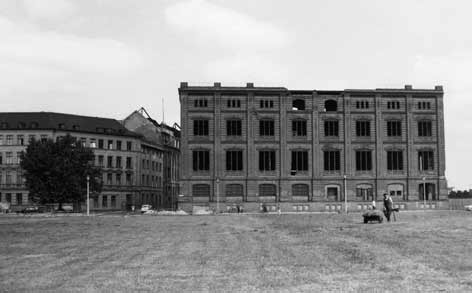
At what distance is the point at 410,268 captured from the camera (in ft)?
58.5

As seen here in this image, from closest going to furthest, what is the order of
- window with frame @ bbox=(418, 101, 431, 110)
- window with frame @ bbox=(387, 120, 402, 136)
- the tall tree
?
1. the tall tree
2. window with frame @ bbox=(387, 120, 402, 136)
3. window with frame @ bbox=(418, 101, 431, 110)

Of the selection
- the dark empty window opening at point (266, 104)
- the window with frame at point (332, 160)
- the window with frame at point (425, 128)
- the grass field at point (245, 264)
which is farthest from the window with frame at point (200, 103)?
the grass field at point (245, 264)

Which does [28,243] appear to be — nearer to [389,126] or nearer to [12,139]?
[389,126]

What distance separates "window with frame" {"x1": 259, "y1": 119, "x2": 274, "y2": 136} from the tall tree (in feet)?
89.1

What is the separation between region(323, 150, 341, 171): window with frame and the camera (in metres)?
95.8

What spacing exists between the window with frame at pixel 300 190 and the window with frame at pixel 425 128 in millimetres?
19812

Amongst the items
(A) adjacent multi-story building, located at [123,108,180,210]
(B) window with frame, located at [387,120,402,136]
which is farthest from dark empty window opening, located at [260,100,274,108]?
(A) adjacent multi-story building, located at [123,108,180,210]

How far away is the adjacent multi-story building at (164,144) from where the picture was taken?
141137 millimetres

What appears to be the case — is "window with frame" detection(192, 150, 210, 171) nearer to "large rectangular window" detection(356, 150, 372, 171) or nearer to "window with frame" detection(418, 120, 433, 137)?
"large rectangular window" detection(356, 150, 372, 171)

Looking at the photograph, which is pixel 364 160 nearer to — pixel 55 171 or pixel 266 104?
pixel 266 104

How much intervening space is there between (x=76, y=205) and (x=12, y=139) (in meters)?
20.6

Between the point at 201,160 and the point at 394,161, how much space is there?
29.8 meters

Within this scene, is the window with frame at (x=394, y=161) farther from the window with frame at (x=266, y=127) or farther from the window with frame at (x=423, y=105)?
the window with frame at (x=266, y=127)

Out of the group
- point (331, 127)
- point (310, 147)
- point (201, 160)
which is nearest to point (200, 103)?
point (201, 160)
